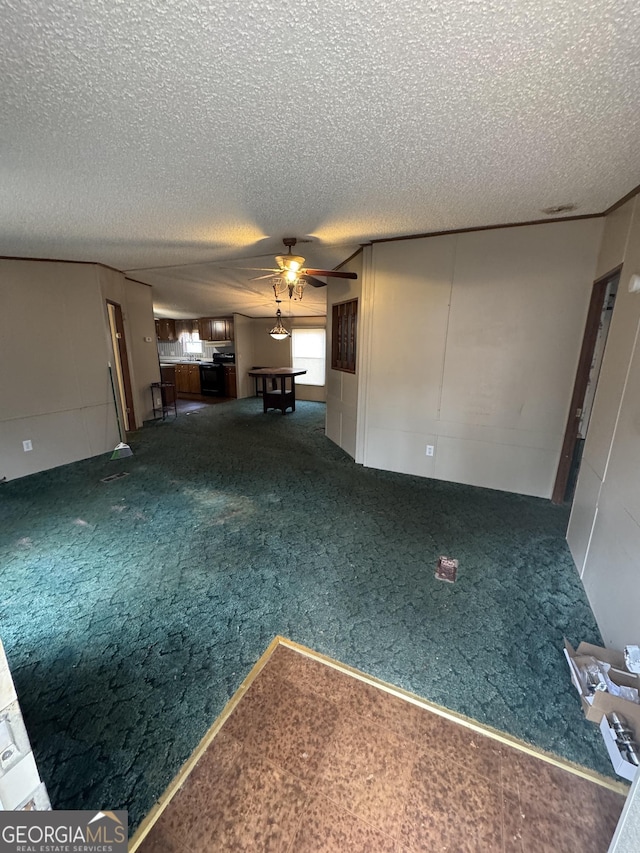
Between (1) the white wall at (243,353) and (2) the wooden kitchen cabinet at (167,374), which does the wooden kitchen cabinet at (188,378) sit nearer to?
(2) the wooden kitchen cabinet at (167,374)

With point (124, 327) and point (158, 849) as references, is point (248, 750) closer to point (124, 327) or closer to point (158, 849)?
point (158, 849)

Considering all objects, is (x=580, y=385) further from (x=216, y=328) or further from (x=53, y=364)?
(x=216, y=328)

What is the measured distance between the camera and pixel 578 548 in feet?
7.36

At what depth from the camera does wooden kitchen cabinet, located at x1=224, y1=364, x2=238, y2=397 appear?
867 cm

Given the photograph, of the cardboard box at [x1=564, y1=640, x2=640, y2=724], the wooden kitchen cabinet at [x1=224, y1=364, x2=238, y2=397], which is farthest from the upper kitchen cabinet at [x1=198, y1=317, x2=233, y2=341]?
the cardboard box at [x1=564, y1=640, x2=640, y2=724]

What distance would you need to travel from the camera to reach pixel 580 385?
2.86 meters

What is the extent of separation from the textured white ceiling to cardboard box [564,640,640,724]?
2231 mm

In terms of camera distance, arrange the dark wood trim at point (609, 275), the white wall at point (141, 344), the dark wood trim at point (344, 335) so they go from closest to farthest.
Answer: the dark wood trim at point (609, 275) → the dark wood trim at point (344, 335) → the white wall at point (141, 344)

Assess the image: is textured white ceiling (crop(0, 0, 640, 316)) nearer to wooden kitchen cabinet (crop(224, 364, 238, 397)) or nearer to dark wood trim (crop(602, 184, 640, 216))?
dark wood trim (crop(602, 184, 640, 216))

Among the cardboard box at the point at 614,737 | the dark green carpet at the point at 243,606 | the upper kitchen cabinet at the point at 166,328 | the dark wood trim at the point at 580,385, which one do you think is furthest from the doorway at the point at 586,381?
the upper kitchen cabinet at the point at 166,328

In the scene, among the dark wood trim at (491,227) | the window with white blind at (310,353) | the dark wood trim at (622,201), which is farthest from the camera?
the window with white blind at (310,353)

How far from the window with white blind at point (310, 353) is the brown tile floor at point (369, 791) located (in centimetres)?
749

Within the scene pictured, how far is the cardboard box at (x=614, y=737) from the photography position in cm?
113

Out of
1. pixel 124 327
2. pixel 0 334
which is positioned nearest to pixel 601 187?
pixel 0 334
